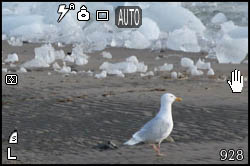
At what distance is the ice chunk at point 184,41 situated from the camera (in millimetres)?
14766

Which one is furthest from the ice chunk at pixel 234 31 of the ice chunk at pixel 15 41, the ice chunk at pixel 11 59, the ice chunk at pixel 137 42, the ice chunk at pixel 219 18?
the ice chunk at pixel 11 59

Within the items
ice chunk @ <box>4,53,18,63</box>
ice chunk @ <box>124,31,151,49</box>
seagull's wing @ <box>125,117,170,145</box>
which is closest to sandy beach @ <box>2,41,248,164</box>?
seagull's wing @ <box>125,117,170,145</box>

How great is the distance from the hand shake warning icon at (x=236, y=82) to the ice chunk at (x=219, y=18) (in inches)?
264

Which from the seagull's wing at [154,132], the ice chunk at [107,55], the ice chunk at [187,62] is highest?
the ice chunk at [107,55]

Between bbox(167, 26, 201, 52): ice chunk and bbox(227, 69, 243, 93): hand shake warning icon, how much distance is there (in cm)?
312

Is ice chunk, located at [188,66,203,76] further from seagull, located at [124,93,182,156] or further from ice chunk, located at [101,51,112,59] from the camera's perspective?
seagull, located at [124,93,182,156]

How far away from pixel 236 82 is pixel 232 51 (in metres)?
2.40

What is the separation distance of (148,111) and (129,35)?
7618mm

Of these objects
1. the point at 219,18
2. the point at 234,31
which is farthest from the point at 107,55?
the point at 219,18

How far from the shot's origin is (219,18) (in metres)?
18.5

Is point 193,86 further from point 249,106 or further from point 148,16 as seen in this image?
point 148,16

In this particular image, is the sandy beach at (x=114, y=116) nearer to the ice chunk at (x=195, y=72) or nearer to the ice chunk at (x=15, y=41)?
the ice chunk at (x=195, y=72)

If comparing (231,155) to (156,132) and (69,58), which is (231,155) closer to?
(156,132)

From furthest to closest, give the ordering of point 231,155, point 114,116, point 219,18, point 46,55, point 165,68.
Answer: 1. point 219,18
2. point 46,55
3. point 165,68
4. point 114,116
5. point 231,155
